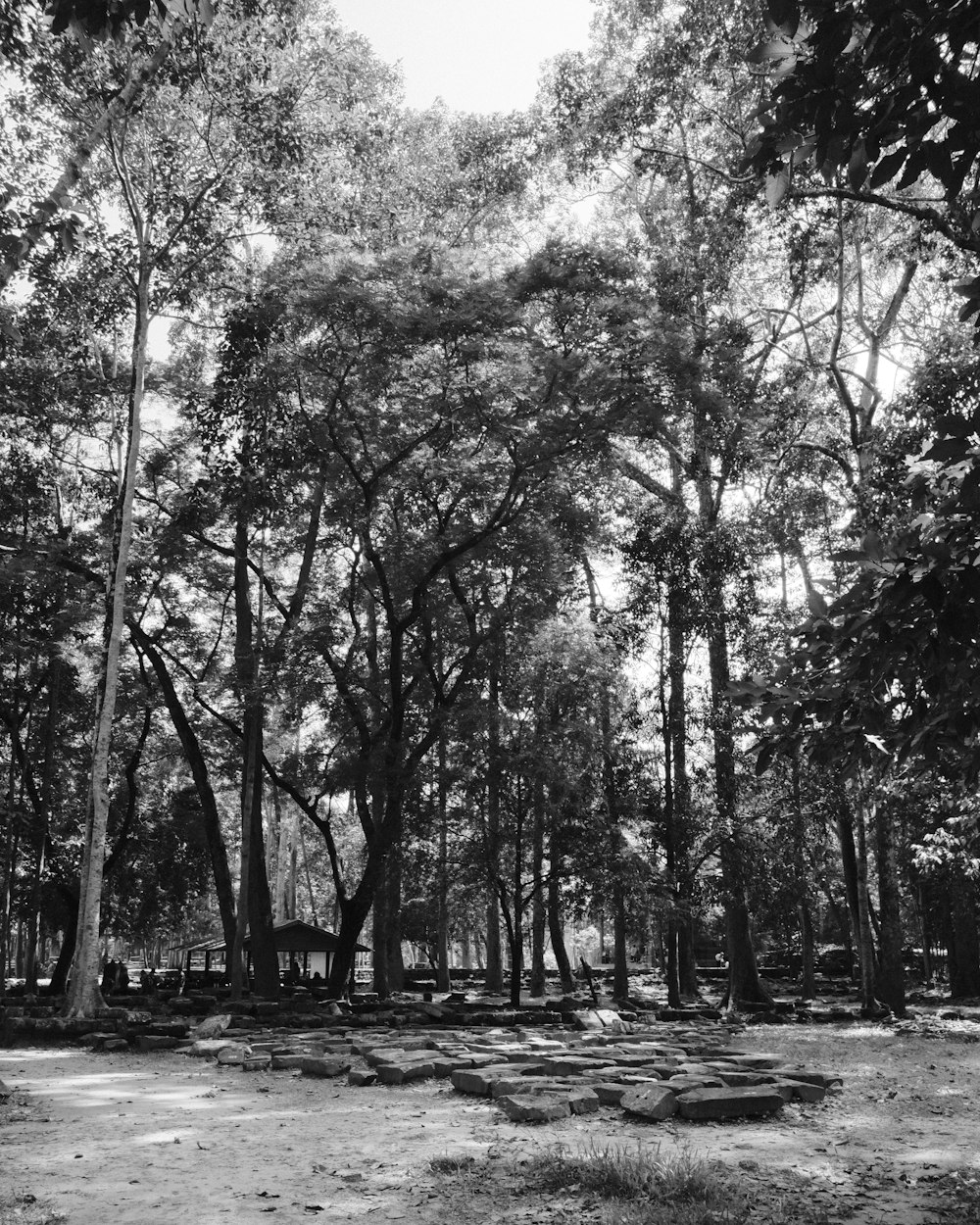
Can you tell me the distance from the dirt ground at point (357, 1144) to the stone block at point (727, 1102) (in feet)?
0.39

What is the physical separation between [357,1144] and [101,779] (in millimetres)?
10067

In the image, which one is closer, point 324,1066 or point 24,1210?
point 24,1210

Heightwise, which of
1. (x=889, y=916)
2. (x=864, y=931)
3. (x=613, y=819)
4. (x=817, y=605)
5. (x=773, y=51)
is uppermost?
(x=773, y=51)

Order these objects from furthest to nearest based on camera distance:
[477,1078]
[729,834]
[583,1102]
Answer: [729,834] < [477,1078] < [583,1102]

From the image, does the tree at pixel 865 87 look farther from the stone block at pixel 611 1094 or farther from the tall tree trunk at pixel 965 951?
the tall tree trunk at pixel 965 951

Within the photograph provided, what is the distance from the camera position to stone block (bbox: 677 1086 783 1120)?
22.0 ft

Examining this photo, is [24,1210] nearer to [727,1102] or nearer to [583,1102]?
[583,1102]

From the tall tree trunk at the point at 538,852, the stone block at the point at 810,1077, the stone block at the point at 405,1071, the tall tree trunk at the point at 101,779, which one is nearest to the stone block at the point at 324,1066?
the stone block at the point at 405,1071

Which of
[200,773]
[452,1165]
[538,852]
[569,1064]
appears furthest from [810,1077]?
[200,773]

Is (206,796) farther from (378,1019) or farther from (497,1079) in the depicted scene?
(497,1079)

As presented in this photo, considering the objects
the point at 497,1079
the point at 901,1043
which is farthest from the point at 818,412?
the point at 497,1079

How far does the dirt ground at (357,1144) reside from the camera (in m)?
4.73

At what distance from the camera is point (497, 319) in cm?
1546

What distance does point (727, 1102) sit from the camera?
22.1ft
